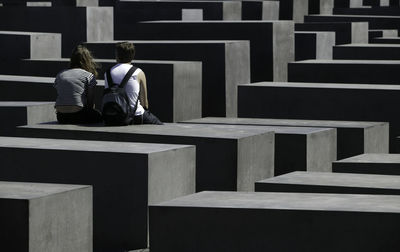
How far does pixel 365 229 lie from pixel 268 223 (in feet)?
1.97

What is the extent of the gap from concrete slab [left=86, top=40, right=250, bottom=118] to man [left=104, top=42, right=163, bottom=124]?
209 inches

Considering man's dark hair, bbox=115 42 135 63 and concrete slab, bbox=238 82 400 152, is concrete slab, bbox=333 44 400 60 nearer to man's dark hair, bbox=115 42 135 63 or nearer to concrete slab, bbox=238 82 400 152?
concrete slab, bbox=238 82 400 152

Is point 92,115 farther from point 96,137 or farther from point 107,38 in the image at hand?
point 107,38

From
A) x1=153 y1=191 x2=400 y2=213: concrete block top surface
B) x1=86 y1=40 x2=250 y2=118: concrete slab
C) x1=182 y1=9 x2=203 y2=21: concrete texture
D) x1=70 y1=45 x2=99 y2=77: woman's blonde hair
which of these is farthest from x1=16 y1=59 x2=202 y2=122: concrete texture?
x1=182 y1=9 x2=203 y2=21: concrete texture

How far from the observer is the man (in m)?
10.5

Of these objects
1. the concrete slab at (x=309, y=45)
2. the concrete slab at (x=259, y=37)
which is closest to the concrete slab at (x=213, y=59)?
the concrete slab at (x=259, y=37)

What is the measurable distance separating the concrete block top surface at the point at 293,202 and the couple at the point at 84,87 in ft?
11.7

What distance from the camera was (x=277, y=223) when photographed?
6.41 m

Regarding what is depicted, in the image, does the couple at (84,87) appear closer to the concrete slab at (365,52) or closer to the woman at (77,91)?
the woman at (77,91)

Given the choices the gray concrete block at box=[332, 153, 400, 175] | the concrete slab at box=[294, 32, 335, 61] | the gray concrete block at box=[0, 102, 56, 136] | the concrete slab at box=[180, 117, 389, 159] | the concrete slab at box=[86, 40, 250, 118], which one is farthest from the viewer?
the concrete slab at box=[294, 32, 335, 61]

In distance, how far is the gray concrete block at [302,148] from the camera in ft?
36.3

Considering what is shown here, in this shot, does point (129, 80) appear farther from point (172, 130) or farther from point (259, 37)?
point (259, 37)

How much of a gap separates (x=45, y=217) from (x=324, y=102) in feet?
25.0

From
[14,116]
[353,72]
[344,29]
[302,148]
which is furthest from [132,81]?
[344,29]
